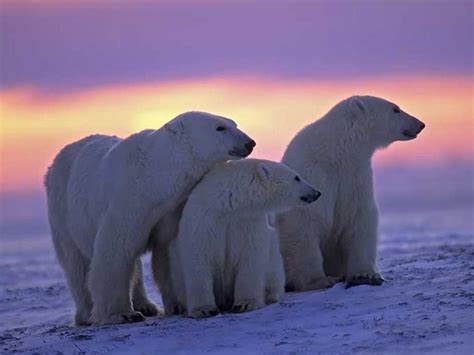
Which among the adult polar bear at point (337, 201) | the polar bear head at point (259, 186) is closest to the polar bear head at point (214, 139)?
the polar bear head at point (259, 186)

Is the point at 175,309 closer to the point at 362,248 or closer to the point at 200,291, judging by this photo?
the point at 200,291

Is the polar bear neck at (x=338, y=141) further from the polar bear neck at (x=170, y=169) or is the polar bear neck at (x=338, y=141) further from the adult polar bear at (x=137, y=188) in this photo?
the polar bear neck at (x=170, y=169)

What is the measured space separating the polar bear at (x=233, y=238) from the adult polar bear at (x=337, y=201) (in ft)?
1.63

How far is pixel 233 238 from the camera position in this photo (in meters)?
8.03

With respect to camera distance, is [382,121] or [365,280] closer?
[365,280]

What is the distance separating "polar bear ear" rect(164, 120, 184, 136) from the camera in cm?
820

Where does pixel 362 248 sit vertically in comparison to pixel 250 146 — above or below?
below

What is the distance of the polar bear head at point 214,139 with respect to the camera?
26.7 ft

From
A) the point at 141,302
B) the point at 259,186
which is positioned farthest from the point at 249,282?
the point at 141,302

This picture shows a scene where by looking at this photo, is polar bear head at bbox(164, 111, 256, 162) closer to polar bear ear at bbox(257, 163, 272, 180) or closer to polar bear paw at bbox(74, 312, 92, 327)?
polar bear ear at bbox(257, 163, 272, 180)

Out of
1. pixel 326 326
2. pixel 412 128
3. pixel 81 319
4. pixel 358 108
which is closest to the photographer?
pixel 326 326

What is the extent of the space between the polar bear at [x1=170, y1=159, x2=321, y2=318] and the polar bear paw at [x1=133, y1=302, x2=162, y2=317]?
754 mm

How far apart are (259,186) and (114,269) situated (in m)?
1.29

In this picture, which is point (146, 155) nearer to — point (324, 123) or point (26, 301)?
point (324, 123)
